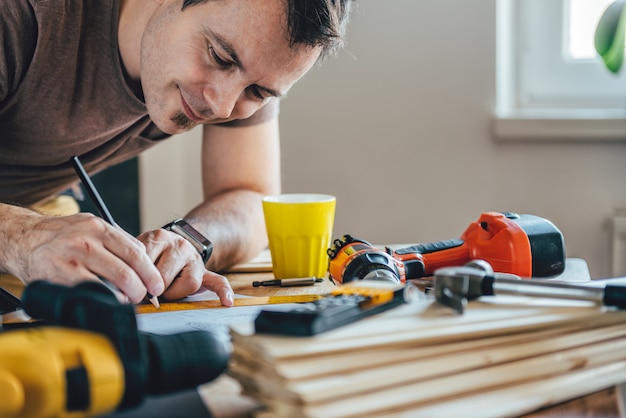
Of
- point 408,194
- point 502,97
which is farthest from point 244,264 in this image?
point 502,97

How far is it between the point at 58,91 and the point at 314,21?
45 centimetres

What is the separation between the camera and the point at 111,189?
2.25 m

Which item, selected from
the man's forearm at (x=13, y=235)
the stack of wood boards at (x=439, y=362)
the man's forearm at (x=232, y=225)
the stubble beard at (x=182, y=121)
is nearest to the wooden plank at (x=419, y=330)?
the stack of wood boards at (x=439, y=362)

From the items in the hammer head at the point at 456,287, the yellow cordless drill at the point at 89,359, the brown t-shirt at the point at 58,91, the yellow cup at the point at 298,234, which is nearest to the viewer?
the yellow cordless drill at the point at 89,359

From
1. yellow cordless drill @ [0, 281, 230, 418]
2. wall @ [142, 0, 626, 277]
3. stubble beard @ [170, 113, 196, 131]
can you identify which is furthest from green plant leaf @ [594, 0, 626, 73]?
yellow cordless drill @ [0, 281, 230, 418]

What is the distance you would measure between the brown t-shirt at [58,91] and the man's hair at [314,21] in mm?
202

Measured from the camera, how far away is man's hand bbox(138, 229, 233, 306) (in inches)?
37.0

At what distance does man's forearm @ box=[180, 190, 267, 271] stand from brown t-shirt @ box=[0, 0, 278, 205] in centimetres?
22

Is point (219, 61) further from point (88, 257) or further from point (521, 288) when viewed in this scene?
point (521, 288)

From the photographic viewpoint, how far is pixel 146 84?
1.26 m

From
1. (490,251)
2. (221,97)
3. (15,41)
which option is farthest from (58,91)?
(490,251)

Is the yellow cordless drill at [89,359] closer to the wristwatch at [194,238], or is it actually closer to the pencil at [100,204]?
the pencil at [100,204]

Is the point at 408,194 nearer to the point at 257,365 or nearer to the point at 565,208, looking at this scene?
the point at 565,208

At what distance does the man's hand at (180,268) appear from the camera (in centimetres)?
94
